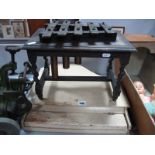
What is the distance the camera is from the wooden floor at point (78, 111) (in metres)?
1.13

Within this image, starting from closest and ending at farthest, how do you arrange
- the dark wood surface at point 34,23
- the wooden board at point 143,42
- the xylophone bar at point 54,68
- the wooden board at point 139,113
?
the wooden board at point 139,113 → the xylophone bar at point 54,68 → the wooden board at point 143,42 → the dark wood surface at point 34,23

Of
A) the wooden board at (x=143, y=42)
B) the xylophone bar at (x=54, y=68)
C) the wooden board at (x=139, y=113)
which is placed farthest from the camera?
the wooden board at (x=143, y=42)

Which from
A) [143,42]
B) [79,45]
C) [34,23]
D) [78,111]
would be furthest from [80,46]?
[34,23]

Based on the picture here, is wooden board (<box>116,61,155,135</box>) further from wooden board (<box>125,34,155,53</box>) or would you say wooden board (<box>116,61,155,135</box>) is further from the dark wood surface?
the dark wood surface

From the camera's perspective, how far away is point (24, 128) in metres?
1.16

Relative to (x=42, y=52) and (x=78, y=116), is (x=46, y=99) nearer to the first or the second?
(x=78, y=116)

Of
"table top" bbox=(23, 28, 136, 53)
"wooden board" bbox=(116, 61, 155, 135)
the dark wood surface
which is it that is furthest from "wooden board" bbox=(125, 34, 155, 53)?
the dark wood surface

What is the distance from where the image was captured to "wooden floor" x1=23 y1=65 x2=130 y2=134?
Answer: 1132 millimetres

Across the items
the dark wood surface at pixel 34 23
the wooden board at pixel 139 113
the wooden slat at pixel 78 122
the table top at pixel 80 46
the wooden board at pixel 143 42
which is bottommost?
the wooden slat at pixel 78 122

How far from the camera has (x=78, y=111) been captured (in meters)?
1.25

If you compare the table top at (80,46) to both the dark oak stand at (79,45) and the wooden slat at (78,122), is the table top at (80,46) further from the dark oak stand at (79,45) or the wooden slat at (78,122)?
the wooden slat at (78,122)

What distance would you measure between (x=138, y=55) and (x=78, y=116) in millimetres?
1346

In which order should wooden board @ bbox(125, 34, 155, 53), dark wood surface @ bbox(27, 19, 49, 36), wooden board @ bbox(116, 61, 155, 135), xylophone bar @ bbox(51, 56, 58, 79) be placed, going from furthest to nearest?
dark wood surface @ bbox(27, 19, 49, 36) < wooden board @ bbox(125, 34, 155, 53) < xylophone bar @ bbox(51, 56, 58, 79) < wooden board @ bbox(116, 61, 155, 135)

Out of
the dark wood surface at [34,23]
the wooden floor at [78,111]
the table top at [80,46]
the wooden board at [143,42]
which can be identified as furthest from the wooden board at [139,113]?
the dark wood surface at [34,23]
